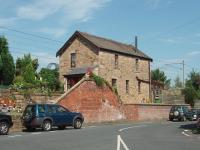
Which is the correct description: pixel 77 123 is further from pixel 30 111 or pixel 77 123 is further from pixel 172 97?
pixel 172 97

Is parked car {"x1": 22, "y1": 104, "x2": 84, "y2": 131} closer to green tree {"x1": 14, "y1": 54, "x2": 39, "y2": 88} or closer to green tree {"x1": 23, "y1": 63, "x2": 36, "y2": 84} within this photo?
green tree {"x1": 14, "y1": 54, "x2": 39, "y2": 88}

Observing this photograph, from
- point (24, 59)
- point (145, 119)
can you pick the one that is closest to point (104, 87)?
point (145, 119)

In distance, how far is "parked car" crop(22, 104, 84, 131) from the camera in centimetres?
3053

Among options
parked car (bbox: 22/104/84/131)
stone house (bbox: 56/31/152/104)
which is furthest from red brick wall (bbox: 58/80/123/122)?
parked car (bbox: 22/104/84/131)

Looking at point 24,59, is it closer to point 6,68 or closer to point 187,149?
point 6,68

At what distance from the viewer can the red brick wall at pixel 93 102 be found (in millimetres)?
42006

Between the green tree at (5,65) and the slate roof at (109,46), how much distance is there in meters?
8.82

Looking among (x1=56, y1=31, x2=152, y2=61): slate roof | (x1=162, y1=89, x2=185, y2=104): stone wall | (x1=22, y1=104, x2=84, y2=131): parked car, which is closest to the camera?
(x1=22, y1=104, x2=84, y2=131): parked car

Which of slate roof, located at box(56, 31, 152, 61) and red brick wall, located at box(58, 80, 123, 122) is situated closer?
red brick wall, located at box(58, 80, 123, 122)

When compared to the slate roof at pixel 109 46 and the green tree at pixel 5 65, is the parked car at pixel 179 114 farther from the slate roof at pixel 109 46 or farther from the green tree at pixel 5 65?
the green tree at pixel 5 65

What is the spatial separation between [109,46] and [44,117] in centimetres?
2713

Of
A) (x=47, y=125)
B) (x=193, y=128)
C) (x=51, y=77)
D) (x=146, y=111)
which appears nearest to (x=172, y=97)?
(x=146, y=111)

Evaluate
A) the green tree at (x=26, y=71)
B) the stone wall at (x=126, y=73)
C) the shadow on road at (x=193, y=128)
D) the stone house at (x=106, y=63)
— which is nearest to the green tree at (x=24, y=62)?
the green tree at (x=26, y=71)

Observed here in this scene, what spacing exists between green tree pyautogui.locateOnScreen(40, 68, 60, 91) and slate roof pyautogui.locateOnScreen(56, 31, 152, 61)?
295 centimetres
